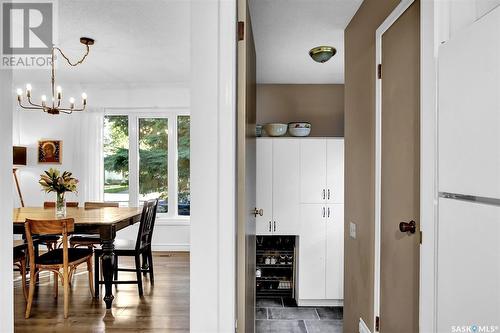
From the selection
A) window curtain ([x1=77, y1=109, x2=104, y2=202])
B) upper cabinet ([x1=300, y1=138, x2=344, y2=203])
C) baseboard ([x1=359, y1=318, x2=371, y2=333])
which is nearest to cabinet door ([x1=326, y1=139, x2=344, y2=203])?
upper cabinet ([x1=300, y1=138, x2=344, y2=203])

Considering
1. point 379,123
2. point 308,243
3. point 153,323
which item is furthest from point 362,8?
point 153,323

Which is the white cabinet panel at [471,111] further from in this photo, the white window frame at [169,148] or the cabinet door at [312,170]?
the white window frame at [169,148]

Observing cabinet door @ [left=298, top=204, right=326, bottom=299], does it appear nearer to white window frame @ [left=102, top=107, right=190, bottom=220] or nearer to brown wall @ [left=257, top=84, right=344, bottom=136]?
brown wall @ [left=257, top=84, right=344, bottom=136]

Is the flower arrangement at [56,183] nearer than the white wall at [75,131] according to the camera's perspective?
Yes

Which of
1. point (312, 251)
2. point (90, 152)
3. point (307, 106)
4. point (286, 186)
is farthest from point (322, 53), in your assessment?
point (90, 152)

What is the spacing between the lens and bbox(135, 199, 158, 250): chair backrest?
A: 3369mm

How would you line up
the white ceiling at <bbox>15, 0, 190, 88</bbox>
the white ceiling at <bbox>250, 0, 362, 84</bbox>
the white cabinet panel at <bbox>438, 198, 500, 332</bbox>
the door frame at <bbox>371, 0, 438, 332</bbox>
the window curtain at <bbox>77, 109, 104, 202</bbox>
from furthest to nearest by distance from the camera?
the window curtain at <bbox>77, 109, 104, 202</bbox> < the white ceiling at <bbox>15, 0, 190, 88</bbox> < the white ceiling at <bbox>250, 0, 362, 84</bbox> < the door frame at <bbox>371, 0, 438, 332</bbox> < the white cabinet panel at <bbox>438, 198, 500, 332</bbox>

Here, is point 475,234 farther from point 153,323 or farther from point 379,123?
point 153,323

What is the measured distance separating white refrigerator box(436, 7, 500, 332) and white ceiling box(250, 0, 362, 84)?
135 cm

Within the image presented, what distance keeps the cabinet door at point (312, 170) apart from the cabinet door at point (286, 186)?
0.21ft

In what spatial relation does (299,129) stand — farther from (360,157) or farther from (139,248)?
(139,248)

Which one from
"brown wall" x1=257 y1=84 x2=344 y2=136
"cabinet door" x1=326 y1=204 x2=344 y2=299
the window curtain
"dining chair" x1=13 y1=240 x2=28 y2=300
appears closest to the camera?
"dining chair" x1=13 y1=240 x2=28 y2=300

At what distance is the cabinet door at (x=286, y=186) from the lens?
140 inches

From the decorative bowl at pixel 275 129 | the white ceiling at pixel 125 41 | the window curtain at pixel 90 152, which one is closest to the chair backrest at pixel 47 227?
the white ceiling at pixel 125 41
